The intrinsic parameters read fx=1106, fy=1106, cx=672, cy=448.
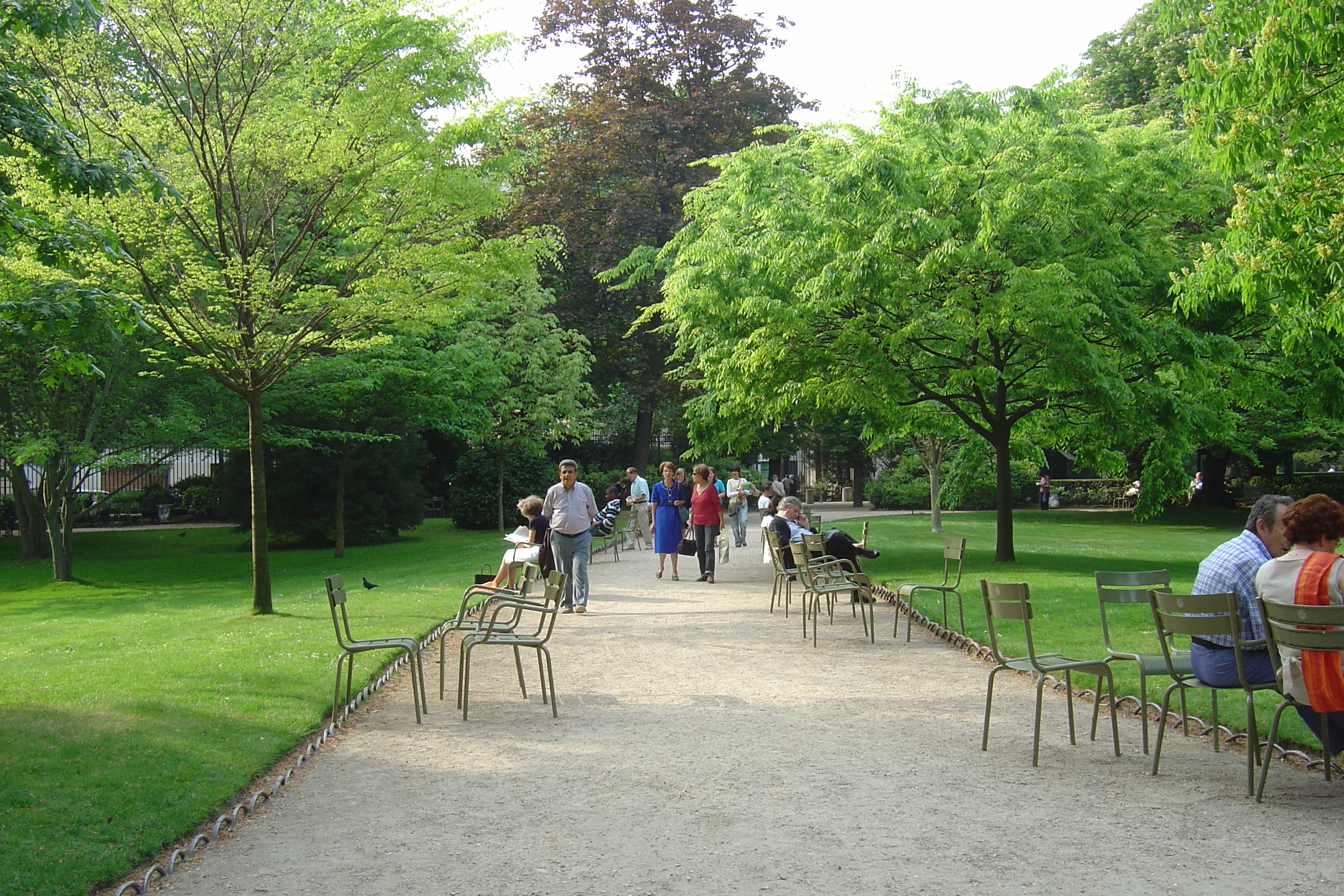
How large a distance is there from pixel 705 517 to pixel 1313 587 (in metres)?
11.6

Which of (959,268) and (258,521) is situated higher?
(959,268)

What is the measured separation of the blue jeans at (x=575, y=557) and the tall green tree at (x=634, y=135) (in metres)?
17.5

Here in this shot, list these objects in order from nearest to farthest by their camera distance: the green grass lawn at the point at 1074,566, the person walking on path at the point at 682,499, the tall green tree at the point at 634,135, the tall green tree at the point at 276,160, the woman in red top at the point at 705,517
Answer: the green grass lawn at the point at 1074,566
the tall green tree at the point at 276,160
the woman in red top at the point at 705,517
the person walking on path at the point at 682,499
the tall green tree at the point at 634,135

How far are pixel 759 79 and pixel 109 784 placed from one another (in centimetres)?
3115

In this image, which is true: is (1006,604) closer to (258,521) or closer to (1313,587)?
(1313,587)

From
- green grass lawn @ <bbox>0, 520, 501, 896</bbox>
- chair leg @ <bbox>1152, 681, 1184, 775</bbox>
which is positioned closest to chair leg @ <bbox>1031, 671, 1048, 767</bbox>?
chair leg @ <bbox>1152, 681, 1184, 775</bbox>

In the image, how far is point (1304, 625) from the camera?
17.2 feet

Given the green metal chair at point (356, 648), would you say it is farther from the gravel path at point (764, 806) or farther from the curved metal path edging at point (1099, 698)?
the curved metal path edging at point (1099, 698)

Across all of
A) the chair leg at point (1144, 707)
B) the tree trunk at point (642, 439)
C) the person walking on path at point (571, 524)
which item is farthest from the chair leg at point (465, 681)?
the tree trunk at point (642, 439)

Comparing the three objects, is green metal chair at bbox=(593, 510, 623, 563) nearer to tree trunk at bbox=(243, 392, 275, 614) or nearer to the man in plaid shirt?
tree trunk at bbox=(243, 392, 275, 614)

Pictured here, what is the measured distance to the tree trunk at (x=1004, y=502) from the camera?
18297 millimetres

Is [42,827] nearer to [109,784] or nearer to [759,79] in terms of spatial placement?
[109,784]

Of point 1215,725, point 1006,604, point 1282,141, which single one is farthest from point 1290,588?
point 1282,141

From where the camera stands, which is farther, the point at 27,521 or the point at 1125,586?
the point at 27,521
